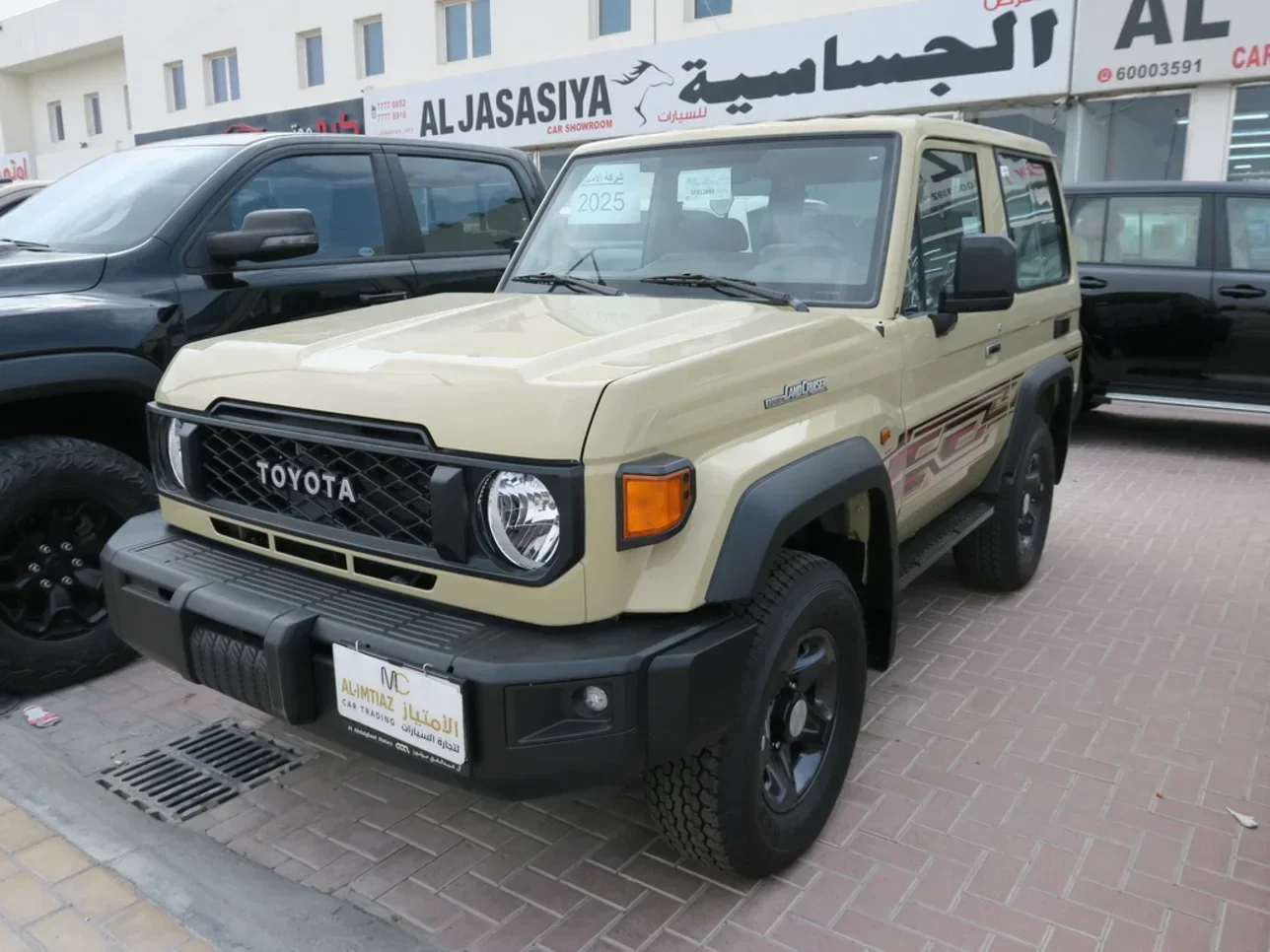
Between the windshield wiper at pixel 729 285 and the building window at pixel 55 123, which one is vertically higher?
the building window at pixel 55 123

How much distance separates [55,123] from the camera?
29.9m

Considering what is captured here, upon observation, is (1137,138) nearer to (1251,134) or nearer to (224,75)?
(1251,134)

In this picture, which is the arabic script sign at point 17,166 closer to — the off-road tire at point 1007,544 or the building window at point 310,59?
the building window at point 310,59

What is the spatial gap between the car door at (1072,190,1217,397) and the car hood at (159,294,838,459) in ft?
19.0

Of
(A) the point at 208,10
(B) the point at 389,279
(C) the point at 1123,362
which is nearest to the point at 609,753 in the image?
(B) the point at 389,279

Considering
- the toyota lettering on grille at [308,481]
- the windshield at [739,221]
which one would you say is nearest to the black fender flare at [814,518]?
the windshield at [739,221]

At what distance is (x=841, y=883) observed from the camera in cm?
272

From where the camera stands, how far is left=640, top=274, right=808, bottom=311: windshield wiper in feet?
9.91

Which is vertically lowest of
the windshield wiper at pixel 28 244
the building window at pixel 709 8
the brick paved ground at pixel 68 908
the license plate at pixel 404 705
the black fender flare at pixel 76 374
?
the brick paved ground at pixel 68 908

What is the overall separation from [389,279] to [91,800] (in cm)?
249

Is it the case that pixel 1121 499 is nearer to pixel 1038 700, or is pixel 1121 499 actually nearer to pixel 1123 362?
pixel 1123 362

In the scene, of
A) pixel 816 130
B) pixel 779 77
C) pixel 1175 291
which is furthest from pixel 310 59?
pixel 816 130

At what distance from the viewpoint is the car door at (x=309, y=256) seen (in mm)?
4004

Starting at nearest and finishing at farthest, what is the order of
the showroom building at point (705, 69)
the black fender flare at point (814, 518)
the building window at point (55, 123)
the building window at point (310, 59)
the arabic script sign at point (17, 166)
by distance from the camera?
the black fender flare at point (814, 518) → the showroom building at point (705, 69) → the building window at point (310, 59) → the arabic script sign at point (17, 166) → the building window at point (55, 123)
